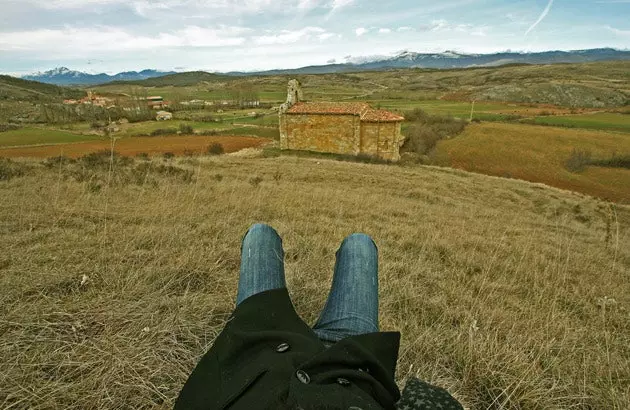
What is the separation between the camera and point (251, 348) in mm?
1074

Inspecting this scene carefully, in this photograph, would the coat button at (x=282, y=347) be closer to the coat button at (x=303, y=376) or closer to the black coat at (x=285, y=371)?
the black coat at (x=285, y=371)

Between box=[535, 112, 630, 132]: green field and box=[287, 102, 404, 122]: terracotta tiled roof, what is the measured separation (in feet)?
103

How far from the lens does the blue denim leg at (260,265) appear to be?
4.94ft

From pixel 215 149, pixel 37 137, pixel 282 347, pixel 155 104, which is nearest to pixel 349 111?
pixel 215 149

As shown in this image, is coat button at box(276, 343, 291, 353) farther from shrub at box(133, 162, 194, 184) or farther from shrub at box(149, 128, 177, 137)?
shrub at box(149, 128, 177, 137)

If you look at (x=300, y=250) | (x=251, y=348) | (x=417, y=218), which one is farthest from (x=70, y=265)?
(x=417, y=218)

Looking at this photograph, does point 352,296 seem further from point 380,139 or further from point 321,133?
point 321,133

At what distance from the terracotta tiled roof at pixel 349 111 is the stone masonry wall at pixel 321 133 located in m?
0.35

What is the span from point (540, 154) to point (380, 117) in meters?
16.8

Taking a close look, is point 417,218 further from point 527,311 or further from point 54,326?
point 54,326

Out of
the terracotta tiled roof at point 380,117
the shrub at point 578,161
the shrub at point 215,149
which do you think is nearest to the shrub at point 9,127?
the shrub at point 215,149

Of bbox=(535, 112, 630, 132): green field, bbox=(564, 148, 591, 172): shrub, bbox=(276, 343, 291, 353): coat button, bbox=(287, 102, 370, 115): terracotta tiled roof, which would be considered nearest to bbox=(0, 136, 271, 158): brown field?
bbox=(287, 102, 370, 115): terracotta tiled roof

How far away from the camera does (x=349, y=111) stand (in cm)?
2809

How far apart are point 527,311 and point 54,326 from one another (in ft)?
11.4
